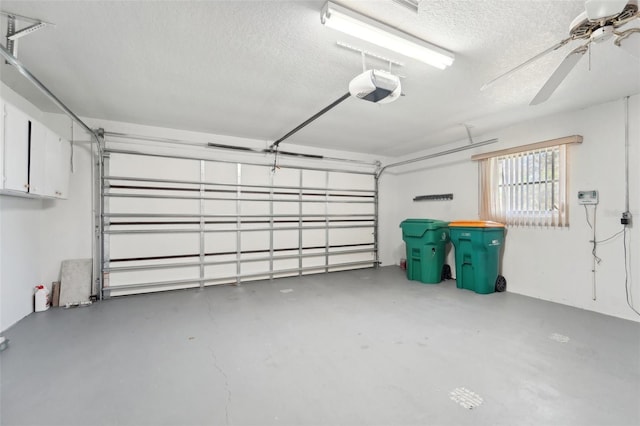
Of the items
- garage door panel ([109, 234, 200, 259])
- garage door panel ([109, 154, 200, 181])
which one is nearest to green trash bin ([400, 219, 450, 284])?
garage door panel ([109, 234, 200, 259])

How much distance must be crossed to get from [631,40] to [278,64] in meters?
2.41

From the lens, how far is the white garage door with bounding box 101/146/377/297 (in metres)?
4.05

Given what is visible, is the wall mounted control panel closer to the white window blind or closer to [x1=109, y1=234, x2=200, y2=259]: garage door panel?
the white window blind

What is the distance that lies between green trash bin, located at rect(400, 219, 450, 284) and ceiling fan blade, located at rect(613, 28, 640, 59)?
3.29m

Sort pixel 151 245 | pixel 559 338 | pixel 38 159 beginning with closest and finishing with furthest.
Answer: pixel 559 338
pixel 38 159
pixel 151 245

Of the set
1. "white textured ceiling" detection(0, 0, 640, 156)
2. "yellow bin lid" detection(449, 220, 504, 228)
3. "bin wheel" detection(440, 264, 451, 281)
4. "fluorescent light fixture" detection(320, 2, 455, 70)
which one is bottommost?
"bin wheel" detection(440, 264, 451, 281)

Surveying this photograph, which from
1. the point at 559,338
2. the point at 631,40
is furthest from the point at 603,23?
the point at 559,338

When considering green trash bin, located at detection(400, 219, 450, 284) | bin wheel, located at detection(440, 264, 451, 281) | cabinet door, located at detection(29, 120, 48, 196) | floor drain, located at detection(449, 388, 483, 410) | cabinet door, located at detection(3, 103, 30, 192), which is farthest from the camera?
bin wheel, located at detection(440, 264, 451, 281)

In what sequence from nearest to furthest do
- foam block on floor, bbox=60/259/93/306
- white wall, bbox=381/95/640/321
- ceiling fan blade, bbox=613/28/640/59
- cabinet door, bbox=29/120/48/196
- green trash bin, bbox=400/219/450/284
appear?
ceiling fan blade, bbox=613/28/640/59, cabinet door, bbox=29/120/48/196, white wall, bbox=381/95/640/321, foam block on floor, bbox=60/259/93/306, green trash bin, bbox=400/219/450/284

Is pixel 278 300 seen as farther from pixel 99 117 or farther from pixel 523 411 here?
pixel 99 117

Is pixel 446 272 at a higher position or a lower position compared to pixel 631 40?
lower

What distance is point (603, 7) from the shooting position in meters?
1.29

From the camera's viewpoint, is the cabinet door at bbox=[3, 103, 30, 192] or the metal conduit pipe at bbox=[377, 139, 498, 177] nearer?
the cabinet door at bbox=[3, 103, 30, 192]

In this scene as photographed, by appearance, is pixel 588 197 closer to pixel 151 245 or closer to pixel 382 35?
pixel 382 35
